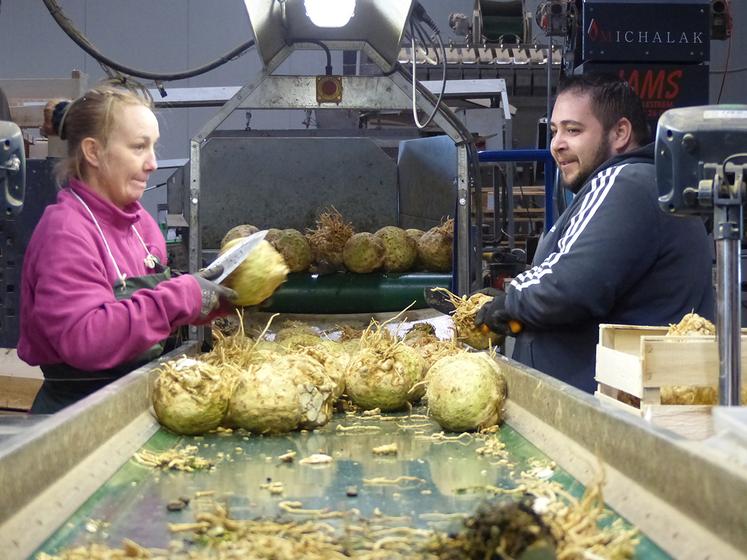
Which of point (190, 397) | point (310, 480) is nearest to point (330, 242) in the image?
point (190, 397)

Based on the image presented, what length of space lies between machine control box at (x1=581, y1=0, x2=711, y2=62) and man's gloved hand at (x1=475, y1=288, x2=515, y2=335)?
2.50m

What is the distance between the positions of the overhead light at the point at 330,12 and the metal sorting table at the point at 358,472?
1.84 meters

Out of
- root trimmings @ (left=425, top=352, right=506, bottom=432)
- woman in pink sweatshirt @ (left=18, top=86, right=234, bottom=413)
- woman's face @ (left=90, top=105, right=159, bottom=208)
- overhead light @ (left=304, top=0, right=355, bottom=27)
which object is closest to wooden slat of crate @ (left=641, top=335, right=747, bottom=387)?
root trimmings @ (left=425, top=352, right=506, bottom=432)

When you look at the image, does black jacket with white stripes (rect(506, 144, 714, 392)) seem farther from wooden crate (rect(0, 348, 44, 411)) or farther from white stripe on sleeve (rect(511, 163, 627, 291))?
wooden crate (rect(0, 348, 44, 411))

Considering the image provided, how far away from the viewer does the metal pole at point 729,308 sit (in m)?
1.86

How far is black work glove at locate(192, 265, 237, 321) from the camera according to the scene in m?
2.81

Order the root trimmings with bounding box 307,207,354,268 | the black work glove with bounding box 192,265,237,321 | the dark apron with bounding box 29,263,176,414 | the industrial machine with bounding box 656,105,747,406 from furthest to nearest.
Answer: the root trimmings with bounding box 307,207,354,268
the black work glove with bounding box 192,265,237,321
the dark apron with bounding box 29,263,176,414
the industrial machine with bounding box 656,105,747,406

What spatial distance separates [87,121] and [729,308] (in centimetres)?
206

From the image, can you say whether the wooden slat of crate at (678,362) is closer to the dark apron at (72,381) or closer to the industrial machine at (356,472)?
the industrial machine at (356,472)

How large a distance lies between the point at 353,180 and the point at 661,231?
8.93 feet

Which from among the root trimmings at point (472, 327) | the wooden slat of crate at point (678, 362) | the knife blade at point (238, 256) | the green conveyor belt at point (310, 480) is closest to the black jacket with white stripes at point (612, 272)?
the root trimmings at point (472, 327)

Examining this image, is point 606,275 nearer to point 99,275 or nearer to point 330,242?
point 99,275

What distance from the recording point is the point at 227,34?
1341 centimetres

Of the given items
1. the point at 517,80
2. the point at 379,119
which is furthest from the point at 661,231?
the point at 517,80
